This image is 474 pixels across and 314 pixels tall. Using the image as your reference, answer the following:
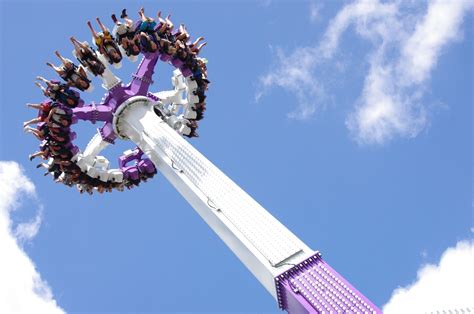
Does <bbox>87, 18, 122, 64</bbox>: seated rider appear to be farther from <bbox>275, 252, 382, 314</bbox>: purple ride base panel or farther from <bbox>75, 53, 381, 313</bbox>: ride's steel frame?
<bbox>275, 252, 382, 314</bbox>: purple ride base panel

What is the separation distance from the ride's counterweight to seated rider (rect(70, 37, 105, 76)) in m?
3.23

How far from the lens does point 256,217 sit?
15.1m

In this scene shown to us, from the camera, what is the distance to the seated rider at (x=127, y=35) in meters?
20.9

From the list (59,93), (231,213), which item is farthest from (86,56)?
(231,213)

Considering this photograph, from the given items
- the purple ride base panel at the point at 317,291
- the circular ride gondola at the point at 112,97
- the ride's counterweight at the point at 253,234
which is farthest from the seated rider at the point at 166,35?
the purple ride base panel at the point at 317,291

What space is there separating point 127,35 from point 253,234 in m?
11.0

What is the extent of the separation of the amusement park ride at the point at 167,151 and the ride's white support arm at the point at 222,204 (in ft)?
0.11

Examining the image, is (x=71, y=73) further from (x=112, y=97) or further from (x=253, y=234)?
(x=253, y=234)

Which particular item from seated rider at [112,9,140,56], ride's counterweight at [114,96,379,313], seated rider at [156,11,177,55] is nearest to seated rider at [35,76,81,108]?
seated rider at [112,9,140,56]

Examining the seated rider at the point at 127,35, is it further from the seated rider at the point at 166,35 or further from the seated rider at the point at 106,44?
the seated rider at the point at 166,35

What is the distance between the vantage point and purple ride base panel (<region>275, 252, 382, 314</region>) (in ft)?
39.5

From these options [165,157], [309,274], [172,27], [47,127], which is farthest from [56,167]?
[309,274]

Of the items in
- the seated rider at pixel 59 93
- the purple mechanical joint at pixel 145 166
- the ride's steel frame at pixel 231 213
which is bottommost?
the ride's steel frame at pixel 231 213

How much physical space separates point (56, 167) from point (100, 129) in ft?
8.47
